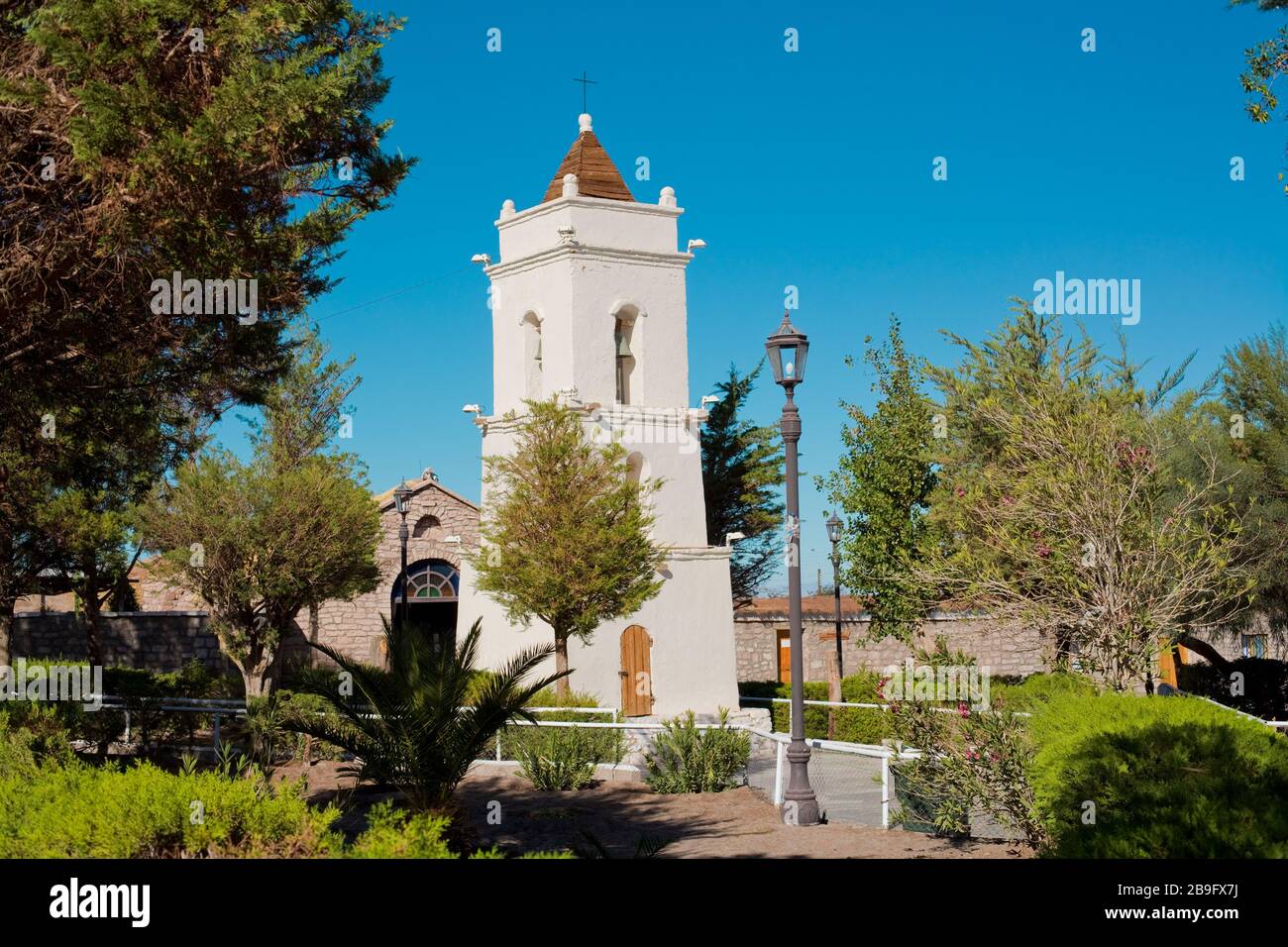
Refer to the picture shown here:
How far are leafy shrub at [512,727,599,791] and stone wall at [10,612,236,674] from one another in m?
19.7

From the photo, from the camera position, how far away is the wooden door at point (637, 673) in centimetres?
2584

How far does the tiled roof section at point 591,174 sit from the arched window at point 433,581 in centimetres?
1424

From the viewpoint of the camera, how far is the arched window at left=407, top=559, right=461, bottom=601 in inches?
1481

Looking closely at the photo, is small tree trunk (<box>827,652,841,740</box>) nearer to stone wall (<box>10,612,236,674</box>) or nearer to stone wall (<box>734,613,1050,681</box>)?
stone wall (<box>734,613,1050,681</box>)

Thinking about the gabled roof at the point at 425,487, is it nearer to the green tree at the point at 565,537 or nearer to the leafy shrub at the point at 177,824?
the green tree at the point at 565,537

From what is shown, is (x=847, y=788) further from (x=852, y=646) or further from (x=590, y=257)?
(x=852, y=646)

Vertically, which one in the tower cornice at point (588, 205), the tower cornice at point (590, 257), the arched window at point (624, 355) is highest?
→ the tower cornice at point (588, 205)

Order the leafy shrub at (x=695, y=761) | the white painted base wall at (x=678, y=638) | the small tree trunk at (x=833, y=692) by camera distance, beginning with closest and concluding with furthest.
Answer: the leafy shrub at (x=695, y=761), the small tree trunk at (x=833, y=692), the white painted base wall at (x=678, y=638)

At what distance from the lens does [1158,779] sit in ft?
27.4

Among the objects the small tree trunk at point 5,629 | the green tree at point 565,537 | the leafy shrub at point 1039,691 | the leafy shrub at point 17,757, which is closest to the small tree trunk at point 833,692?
the green tree at point 565,537

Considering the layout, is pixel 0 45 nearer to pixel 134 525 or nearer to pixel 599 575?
pixel 599 575

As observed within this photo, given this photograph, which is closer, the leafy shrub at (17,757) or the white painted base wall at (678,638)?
the leafy shrub at (17,757)

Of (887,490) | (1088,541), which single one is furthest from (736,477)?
(1088,541)
